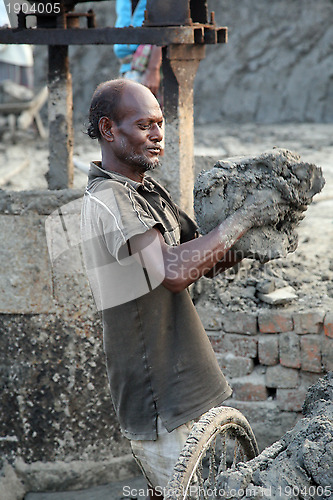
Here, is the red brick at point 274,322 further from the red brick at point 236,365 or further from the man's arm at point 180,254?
the man's arm at point 180,254

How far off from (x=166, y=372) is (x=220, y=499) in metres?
0.48

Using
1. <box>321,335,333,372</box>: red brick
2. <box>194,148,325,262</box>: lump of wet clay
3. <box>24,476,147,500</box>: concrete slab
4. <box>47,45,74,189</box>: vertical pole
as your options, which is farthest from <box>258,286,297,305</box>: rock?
<box>47,45,74,189</box>: vertical pole

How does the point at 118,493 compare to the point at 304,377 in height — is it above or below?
below

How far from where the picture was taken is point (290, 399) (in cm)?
368

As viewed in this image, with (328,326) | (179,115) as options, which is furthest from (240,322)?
(179,115)

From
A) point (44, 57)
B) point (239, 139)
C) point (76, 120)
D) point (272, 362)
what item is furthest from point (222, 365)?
point (44, 57)

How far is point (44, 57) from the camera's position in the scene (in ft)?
40.9

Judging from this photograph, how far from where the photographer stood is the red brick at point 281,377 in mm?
3646

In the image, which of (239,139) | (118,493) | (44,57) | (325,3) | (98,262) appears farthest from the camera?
(44,57)

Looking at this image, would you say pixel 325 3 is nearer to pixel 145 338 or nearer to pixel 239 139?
pixel 239 139

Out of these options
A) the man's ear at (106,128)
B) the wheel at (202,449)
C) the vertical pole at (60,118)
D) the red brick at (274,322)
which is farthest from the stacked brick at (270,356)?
the man's ear at (106,128)

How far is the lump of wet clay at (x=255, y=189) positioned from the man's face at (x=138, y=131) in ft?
0.77

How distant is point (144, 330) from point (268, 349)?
1.55 meters

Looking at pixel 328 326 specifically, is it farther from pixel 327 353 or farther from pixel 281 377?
pixel 281 377
